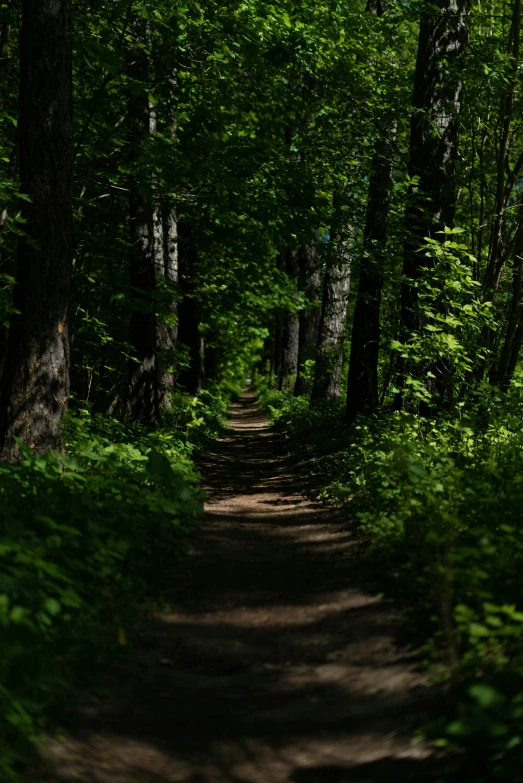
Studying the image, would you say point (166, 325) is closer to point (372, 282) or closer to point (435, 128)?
point (372, 282)

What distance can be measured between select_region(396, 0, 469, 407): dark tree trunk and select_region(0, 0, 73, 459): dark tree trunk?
4866 mm

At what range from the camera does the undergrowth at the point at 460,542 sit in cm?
339

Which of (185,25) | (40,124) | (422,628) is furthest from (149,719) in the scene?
(185,25)

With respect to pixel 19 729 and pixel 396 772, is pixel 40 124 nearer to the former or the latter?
pixel 19 729

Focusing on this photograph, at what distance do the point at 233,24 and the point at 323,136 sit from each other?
248 cm

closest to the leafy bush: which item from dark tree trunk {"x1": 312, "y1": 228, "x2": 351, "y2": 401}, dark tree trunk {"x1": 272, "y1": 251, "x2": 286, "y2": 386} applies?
dark tree trunk {"x1": 312, "y1": 228, "x2": 351, "y2": 401}

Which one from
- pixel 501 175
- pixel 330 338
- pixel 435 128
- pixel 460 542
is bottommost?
pixel 460 542

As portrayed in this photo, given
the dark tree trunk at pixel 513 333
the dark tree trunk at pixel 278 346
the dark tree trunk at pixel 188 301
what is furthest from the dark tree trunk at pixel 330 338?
the dark tree trunk at pixel 278 346

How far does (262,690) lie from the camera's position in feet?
15.0

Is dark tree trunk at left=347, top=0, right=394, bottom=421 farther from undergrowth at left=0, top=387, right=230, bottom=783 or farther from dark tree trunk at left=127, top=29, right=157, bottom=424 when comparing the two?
undergrowth at left=0, top=387, right=230, bottom=783

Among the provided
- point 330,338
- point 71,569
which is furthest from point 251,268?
point 71,569

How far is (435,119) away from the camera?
37.2 ft

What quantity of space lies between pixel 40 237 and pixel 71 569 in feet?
15.5

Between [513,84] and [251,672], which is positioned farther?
[513,84]
